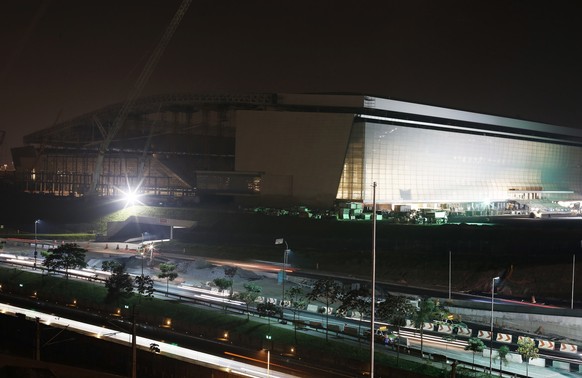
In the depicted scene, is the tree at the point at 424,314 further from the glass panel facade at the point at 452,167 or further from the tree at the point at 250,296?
the glass panel facade at the point at 452,167

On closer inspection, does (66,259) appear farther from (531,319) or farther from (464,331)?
(531,319)

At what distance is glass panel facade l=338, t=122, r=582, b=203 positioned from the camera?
75875 millimetres

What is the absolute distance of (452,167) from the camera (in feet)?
285

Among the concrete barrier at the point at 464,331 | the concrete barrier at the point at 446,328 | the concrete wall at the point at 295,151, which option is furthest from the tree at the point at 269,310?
the concrete wall at the point at 295,151

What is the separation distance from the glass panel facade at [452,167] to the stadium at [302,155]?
186 mm

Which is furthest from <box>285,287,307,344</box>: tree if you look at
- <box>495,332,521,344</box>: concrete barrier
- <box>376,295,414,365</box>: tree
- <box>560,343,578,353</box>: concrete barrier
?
<box>560,343,578,353</box>: concrete barrier

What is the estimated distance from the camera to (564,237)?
49.0 meters

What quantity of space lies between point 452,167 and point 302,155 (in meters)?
24.5

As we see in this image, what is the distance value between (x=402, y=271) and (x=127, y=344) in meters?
23.2

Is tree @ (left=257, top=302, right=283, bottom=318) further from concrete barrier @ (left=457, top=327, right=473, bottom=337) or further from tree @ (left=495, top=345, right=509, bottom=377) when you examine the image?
tree @ (left=495, top=345, right=509, bottom=377)

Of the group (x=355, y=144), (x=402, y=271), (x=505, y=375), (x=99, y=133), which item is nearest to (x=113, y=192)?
(x=99, y=133)

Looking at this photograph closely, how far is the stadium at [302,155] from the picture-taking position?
2955 inches

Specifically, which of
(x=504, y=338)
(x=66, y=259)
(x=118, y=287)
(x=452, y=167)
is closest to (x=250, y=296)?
(x=118, y=287)

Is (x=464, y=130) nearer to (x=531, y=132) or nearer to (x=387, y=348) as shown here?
(x=531, y=132)
